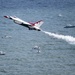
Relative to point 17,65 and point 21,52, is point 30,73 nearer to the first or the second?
point 17,65

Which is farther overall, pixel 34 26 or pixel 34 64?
pixel 34 64

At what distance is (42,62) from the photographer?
17538cm

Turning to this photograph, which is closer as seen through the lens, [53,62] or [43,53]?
[53,62]

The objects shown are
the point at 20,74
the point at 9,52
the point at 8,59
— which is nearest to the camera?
the point at 20,74

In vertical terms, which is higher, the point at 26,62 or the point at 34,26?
the point at 34,26

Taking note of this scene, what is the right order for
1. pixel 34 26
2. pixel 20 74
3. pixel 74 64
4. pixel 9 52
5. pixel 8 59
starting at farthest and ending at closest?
pixel 9 52
pixel 8 59
pixel 74 64
pixel 20 74
pixel 34 26

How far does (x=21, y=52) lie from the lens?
197750 mm

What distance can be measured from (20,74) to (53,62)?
2346cm

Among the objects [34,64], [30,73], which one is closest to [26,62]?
[34,64]

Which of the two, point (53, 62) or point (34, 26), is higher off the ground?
point (34, 26)

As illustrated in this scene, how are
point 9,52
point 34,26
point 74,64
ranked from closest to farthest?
point 34,26, point 74,64, point 9,52

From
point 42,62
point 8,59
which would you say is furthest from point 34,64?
point 8,59

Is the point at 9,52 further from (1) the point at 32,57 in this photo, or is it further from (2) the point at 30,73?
(2) the point at 30,73

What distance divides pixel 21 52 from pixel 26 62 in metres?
21.7
